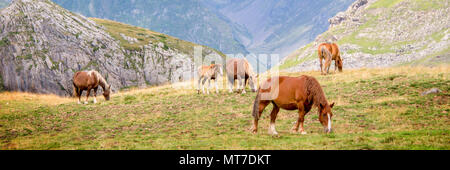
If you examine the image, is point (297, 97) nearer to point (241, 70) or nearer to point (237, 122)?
point (237, 122)

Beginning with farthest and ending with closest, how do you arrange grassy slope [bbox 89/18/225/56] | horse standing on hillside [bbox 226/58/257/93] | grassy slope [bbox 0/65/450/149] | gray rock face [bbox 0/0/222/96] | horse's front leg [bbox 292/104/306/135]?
grassy slope [bbox 89/18/225/56] < gray rock face [bbox 0/0/222/96] < horse standing on hillside [bbox 226/58/257/93] < horse's front leg [bbox 292/104/306/135] < grassy slope [bbox 0/65/450/149]

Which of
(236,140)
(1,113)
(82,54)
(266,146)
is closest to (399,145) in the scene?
(266,146)

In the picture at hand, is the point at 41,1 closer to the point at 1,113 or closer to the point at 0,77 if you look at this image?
the point at 0,77

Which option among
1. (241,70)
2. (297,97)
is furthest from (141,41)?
(297,97)

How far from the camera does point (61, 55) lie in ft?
235

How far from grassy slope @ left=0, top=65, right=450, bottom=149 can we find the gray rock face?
3885 centimetres

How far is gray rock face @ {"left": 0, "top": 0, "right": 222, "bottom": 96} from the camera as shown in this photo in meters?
61.7

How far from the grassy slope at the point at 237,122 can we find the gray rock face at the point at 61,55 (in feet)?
127

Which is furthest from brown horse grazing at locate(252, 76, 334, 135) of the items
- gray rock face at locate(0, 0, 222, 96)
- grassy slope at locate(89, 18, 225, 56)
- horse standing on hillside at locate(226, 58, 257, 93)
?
grassy slope at locate(89, 18, 225, 56)

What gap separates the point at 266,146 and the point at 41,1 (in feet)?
286

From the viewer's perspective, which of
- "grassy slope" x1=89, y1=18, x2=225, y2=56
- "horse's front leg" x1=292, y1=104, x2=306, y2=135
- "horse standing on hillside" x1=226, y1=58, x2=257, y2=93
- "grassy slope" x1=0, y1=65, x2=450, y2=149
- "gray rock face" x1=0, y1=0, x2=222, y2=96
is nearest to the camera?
"grassy slope" x1=0, y1=65, x2=450, y2=149

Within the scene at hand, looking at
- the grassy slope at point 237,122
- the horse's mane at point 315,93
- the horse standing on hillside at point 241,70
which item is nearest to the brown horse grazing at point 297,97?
the horse's mane at point 315,93

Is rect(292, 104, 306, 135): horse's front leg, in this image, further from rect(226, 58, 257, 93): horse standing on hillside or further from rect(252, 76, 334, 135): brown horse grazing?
rect(226, 58, 257, 93): horse standing on hillside

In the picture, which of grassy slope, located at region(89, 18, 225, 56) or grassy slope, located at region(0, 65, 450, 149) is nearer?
grassy slope, located at region(0, 65, 450, 149)
